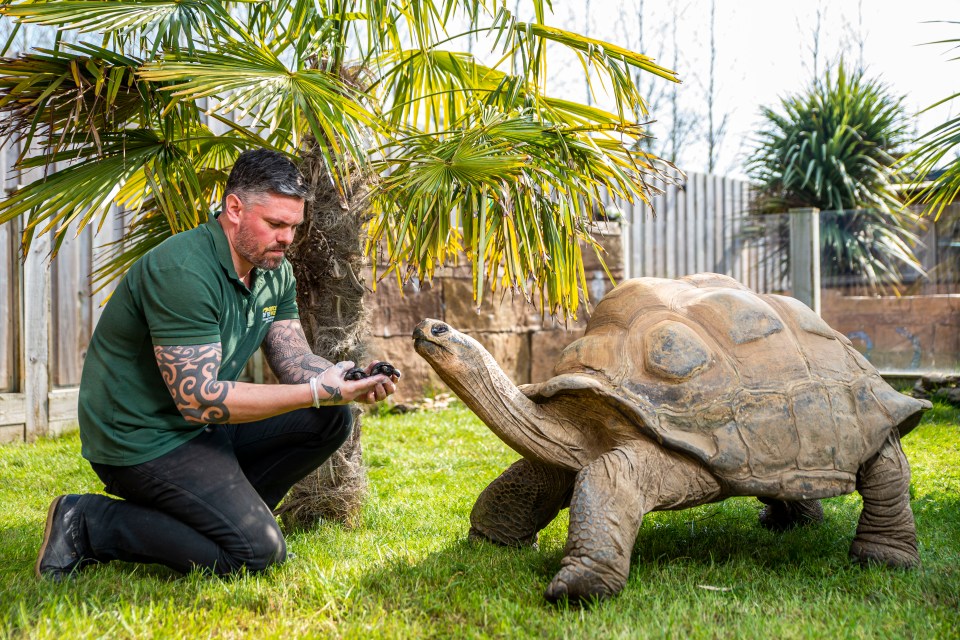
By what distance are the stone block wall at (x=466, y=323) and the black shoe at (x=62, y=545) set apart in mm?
4195

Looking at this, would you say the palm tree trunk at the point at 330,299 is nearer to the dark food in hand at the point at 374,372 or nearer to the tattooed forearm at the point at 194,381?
the dark food in hand at the point at 374,372

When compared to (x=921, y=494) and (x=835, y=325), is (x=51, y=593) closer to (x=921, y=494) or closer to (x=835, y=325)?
(x=921, y=494)

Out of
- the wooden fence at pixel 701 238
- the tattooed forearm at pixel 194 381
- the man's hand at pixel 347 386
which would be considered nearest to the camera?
the tattooed forearm at pixel 194 381

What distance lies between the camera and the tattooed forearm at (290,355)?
318cm

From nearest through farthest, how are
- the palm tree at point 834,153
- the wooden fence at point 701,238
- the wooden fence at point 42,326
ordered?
the wooden fence at point 42,326 < the wooden fence at point 701,238 < the palm tree at point 834,153

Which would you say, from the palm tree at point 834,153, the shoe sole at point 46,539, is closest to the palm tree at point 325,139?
the shoe sole at point 46,539

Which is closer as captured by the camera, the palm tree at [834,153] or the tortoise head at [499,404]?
the tortoise head at [499,404]

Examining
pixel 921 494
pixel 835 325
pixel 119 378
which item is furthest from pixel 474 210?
pixel 835 325

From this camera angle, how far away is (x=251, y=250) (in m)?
2.89

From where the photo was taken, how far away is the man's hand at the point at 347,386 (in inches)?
109

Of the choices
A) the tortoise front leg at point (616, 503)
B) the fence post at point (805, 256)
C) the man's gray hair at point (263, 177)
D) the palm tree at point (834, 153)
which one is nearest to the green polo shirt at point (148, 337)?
the man's gray hair at point (263, 177)

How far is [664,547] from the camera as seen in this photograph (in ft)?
10.8

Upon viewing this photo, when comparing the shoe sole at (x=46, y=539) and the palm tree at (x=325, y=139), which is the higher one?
the palm tree at (x=325, y=139)

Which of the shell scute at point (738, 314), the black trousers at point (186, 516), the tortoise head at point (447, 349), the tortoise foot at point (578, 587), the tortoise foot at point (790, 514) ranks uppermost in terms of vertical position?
the shell scute at point (738, 314)
